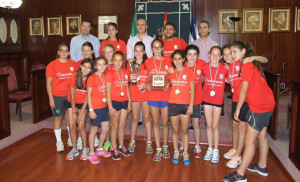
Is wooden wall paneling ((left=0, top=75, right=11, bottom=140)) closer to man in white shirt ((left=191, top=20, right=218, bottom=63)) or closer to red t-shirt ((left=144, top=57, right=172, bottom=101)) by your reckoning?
red t-shirt ((left=144, top=57, right=172, bottom=101))

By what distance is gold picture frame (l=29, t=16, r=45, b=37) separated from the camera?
853cm

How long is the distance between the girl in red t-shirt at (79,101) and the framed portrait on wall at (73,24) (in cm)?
509

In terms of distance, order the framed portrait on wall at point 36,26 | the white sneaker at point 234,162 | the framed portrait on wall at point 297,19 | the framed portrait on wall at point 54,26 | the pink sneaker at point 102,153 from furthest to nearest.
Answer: the framed portrait on wall at point 36,26 < the framed portrait on wall at point 54,26 < the framed portrait on wall at point 297,19 < the pink sneaker at point 102,153 < the white sneaker at point 234,162

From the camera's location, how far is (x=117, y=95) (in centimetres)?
352

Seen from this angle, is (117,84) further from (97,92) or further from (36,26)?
(36,26)

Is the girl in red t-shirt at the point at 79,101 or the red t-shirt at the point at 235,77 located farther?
the girl in red t-shirt at the point at 79,101

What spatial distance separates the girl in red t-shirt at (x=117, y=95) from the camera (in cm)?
343

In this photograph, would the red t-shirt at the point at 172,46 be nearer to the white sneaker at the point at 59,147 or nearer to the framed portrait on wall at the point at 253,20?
the white sneaker at the point at 59,147

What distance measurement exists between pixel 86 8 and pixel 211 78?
6.03m

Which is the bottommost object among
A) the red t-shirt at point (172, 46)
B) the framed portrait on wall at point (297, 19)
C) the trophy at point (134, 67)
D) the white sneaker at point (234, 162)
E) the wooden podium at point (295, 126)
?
the white sneaker at point (234, 162)

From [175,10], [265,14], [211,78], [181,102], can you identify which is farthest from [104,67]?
[265,14]

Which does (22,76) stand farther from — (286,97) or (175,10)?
(286,97)

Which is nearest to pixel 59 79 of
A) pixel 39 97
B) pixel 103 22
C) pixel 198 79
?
pixel 39 97

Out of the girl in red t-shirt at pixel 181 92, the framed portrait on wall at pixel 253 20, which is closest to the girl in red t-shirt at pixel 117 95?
the girl in red t-shirt at pixel 181 92
